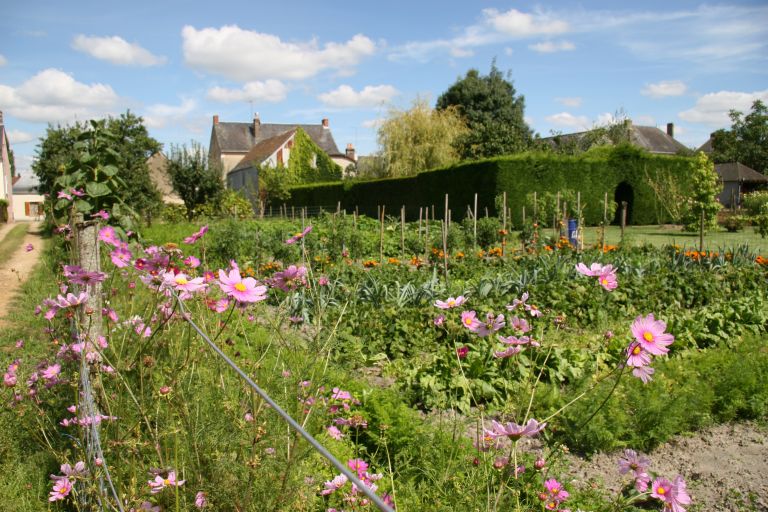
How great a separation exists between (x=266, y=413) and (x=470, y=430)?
5.42 feet

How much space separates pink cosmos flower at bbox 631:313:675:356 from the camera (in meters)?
1.46

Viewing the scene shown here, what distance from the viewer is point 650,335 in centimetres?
148

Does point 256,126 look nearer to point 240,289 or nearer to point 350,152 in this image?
point 350,152

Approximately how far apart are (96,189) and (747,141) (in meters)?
63.0

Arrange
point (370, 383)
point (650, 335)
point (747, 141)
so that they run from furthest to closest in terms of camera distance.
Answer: point (747, 141)
point (370, 383)
point (650, 335)

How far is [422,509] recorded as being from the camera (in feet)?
7.19

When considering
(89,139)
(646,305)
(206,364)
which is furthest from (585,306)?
(89,139)

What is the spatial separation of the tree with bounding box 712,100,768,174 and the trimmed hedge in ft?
128

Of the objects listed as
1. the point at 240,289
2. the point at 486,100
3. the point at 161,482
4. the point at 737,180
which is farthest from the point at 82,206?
the point at 737,180

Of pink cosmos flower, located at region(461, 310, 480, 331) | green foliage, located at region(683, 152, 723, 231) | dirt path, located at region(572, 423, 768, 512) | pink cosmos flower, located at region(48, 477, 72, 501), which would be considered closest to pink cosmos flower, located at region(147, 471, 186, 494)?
pink cosmos flower, located at region(48, 477, 72, 501)

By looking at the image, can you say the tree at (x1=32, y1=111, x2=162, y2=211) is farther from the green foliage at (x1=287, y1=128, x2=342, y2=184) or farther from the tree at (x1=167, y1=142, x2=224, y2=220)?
the green foliage at (x1=287, y1=128, x2=342, y2=184)

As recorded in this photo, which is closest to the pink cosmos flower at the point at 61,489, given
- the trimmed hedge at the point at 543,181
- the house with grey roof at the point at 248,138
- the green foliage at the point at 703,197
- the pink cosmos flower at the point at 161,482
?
the pink cosmos flower at the point at 161,482

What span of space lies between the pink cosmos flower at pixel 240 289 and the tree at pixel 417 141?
25.8m

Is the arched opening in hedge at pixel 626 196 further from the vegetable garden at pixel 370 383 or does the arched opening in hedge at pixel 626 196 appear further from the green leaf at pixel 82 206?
the green leaf at pixel 82 206
